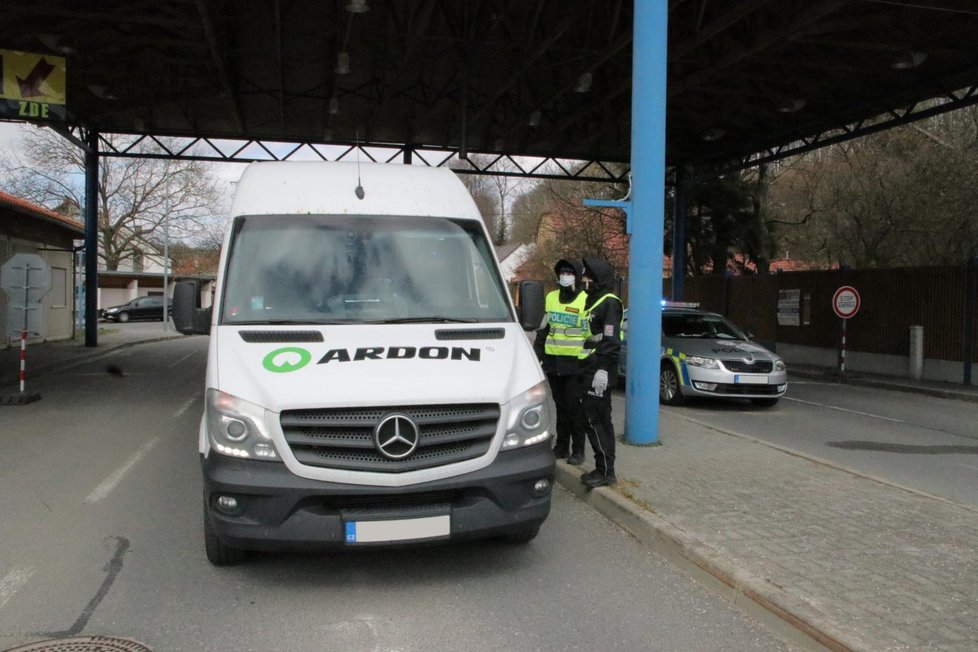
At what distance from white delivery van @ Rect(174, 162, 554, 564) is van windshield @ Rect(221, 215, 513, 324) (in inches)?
0.4

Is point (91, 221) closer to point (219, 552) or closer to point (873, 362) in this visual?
point (219, 552)

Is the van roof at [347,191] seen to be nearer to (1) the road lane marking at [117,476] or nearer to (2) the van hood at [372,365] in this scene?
(2) the van hood at [372,365]

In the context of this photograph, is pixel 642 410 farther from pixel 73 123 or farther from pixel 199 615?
pixel 73 123

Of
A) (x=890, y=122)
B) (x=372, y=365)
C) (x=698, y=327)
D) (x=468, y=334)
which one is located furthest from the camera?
(x=890, y=122)

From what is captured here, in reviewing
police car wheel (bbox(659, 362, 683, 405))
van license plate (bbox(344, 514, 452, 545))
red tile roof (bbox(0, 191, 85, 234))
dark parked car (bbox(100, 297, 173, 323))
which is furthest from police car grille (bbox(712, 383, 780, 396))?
dark parked car (bbox(100, 297, 173, 323))

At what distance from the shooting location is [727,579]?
4.41 meters

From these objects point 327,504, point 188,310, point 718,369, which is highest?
point 188,310

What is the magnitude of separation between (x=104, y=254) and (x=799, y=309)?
4603cm

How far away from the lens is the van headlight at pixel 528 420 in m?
4.34

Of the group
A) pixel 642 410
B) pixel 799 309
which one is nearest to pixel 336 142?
pixel 799 309

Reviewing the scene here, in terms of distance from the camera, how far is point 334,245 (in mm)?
5379

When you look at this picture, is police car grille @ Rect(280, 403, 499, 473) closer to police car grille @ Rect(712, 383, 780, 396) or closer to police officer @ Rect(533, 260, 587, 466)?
police officer @ Rect(533, 260, 587, 466)

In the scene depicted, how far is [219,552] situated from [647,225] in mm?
5461

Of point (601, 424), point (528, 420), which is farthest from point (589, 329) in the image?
point (528, 420)
